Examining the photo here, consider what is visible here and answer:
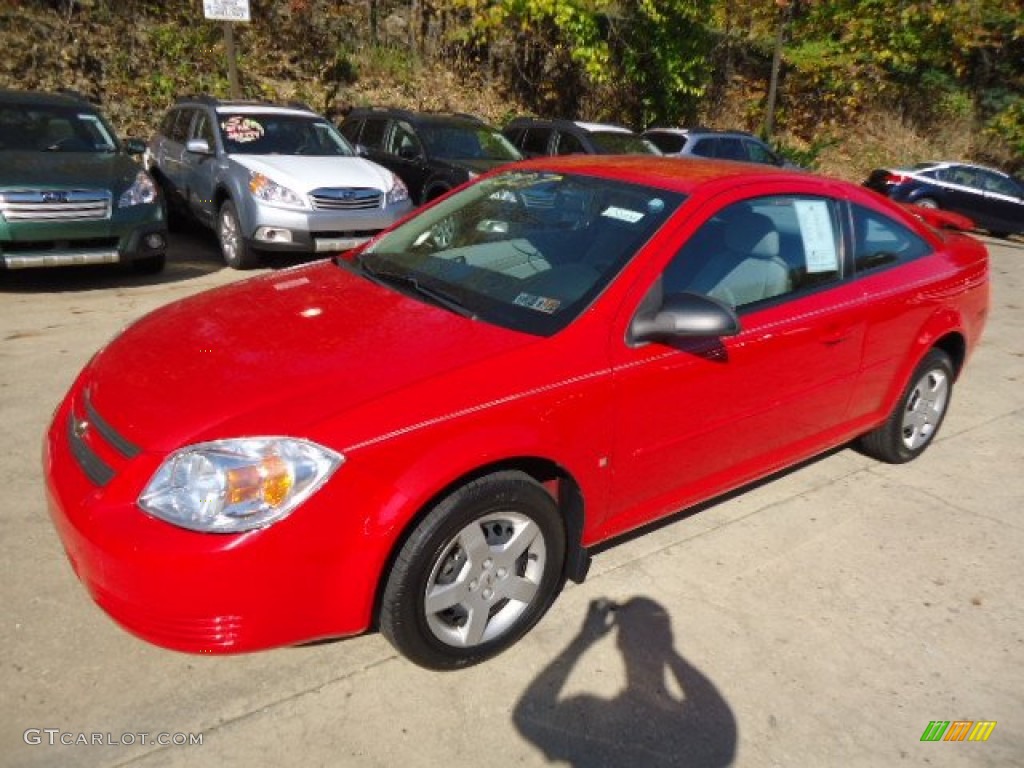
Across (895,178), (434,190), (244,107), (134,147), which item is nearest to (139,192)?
(134,147)

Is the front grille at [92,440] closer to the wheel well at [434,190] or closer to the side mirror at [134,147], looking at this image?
the side mirror at [134,147]

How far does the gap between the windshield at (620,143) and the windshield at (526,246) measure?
26.2ft

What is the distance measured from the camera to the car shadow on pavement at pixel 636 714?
2266 millimetres

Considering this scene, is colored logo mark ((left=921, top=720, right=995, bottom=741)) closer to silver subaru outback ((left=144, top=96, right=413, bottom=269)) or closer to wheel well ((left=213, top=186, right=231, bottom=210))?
silver subaru outback ((left=144, top=96, right=413, bottom=269))

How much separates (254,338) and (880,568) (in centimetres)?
269

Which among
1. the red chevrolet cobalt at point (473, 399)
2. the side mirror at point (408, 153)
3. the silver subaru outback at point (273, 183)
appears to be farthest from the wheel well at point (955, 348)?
the side mirror at point (408, 153)

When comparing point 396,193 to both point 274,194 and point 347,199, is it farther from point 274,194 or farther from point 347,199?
point 274,194

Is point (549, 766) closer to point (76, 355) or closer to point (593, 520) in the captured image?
point (593, 520)

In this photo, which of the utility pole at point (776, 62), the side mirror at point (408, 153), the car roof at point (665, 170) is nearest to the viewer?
the car roof at point (665, 170)

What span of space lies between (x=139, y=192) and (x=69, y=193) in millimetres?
623

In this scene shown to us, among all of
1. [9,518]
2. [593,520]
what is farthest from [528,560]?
[9,518]

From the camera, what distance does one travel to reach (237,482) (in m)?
2.09

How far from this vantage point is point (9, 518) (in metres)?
3.14

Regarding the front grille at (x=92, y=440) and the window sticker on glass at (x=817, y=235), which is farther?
the window sticker on glass at (x=817, y=235)
